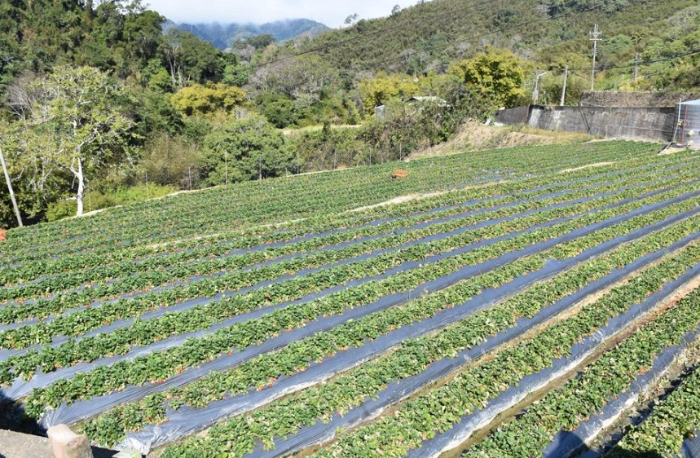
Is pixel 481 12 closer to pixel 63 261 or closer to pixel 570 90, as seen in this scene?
pixel 570 90

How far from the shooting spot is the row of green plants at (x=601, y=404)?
18.8 ft

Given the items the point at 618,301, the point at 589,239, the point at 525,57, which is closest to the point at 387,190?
the point at 589,239

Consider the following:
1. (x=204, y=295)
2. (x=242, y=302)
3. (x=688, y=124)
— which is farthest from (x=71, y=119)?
(x=688, y=124)

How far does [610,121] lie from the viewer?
37.0m

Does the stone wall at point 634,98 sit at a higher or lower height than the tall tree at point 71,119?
lower

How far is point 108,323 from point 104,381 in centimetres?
238

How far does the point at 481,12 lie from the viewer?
354 ft

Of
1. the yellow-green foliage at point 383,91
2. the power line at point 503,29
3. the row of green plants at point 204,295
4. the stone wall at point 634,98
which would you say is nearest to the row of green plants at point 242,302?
the row of green plants at point 204,295

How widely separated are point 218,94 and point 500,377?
4769 centimetres

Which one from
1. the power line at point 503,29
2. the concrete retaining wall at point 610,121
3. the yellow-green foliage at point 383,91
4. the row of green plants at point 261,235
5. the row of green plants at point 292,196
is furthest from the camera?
the power line at point 503,29

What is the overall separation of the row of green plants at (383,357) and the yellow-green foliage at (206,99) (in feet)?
143

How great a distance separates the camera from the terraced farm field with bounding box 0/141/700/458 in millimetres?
6215

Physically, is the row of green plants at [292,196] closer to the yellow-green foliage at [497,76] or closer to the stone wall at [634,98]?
the stone wall at [634,98]

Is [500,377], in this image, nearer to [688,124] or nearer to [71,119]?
[71,119]
